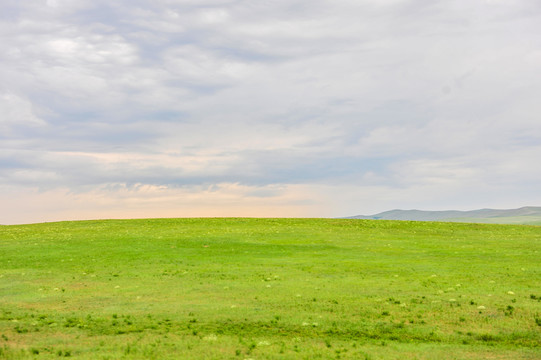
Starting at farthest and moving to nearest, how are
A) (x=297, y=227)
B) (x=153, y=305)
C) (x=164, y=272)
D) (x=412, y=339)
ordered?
1. (x=297, y=227)
2. (x=164, y=272)
3. (x=153, y=305)
4. (x=412, y=339)

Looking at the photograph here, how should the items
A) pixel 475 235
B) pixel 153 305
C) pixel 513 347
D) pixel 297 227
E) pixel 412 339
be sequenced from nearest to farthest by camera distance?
pixel 513 347 → pixel 412 339 → pixel 153 305 → pixel 475 235 → pixel 297 227

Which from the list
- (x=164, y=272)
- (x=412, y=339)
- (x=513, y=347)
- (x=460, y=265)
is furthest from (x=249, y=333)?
(x=460, y=265)

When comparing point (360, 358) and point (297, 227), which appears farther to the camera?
point (297, 227)

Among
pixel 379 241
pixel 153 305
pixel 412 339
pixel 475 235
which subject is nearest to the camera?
pixel 412 339

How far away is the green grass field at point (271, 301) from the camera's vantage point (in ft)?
54.9

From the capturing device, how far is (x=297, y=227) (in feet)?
242

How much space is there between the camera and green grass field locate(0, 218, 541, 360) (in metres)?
16.7

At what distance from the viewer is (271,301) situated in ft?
78.8

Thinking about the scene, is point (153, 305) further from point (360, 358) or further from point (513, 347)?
point (513, 347)

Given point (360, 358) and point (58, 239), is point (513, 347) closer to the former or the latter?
point (360, 358)

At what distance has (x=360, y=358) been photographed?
15.3 m

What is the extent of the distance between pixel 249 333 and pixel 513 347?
9.87m

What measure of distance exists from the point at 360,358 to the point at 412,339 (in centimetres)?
343

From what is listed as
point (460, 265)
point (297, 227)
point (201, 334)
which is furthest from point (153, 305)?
point (297, 227)
